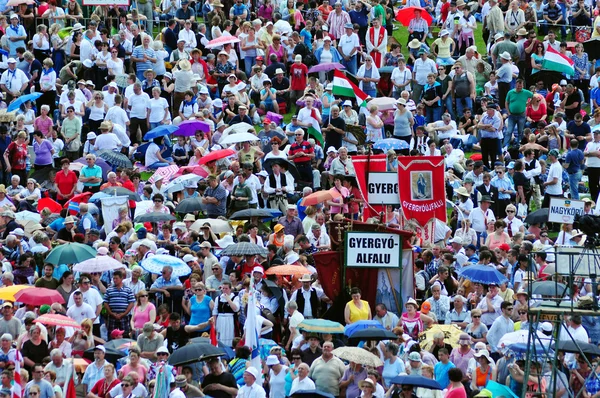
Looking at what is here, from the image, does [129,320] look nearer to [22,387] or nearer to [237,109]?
[22,387]

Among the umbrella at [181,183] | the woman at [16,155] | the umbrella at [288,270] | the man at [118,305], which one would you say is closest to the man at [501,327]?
the umbrella at [288,270]

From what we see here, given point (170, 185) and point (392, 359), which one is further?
point (170, 185)

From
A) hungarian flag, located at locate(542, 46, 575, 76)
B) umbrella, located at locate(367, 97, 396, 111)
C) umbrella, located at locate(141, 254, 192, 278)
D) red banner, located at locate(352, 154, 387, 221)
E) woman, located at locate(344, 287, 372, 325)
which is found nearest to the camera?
woman, located at locate(344, 287, 372, 325)

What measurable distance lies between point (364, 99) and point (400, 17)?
Result: 21.5 feet

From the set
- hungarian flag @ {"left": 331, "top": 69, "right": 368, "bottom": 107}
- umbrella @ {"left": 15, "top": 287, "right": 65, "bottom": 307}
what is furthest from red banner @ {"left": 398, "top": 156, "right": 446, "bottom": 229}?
hungarian flag @ {"left": 331, "top": 69, "right": 368, "bottom": 107}

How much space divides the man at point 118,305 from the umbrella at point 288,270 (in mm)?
2116

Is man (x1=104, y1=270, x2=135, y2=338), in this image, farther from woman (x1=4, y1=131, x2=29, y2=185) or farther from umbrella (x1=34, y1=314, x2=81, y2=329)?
woman (x1=4, y1=131, x2=29, y2=185)

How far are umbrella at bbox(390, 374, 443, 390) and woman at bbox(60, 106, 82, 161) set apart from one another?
13.5 meters

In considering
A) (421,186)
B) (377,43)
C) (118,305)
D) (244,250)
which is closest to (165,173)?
(244,250)

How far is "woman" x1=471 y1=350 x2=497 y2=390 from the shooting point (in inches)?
886

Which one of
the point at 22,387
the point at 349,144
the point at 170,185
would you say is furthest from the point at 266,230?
the point at 22,387

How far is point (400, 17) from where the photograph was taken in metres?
41.2

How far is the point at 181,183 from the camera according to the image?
31016mm

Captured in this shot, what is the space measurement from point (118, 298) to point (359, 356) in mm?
4331
